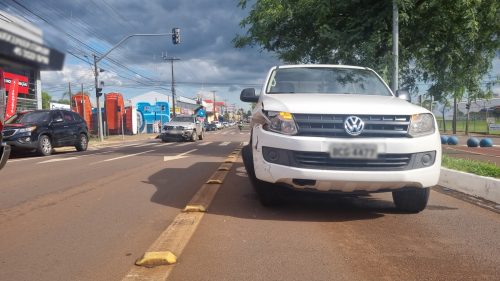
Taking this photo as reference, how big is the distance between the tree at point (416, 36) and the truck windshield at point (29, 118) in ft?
28.4

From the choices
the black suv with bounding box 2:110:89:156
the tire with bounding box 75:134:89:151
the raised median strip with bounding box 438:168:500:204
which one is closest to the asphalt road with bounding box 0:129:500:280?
the raised median strip with bounding box 438:168:500:204

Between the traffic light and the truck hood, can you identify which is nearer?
the truck hood

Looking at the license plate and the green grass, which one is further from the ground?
the license plate

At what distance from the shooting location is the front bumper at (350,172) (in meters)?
4.70

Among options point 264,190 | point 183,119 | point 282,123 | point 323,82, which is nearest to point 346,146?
point 282,123

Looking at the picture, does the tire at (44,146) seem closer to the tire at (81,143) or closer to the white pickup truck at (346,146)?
the tire at (81,143)

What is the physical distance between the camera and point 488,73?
13531mm

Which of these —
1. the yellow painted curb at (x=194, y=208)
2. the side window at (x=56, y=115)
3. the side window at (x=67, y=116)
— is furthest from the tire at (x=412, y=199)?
the side window at (x=67, y=116)

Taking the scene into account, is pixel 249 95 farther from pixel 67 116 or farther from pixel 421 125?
pixel 67 116

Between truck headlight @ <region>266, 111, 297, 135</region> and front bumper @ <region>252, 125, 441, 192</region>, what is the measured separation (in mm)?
80

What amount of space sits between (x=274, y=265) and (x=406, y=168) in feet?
6.37

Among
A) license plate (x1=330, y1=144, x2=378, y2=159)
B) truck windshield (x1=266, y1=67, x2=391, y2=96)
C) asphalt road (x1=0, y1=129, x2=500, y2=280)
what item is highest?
truck windshield (x1=266, y1=67, x2=391, y2=96)

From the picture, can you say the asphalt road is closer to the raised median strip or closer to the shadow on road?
the shadow on road

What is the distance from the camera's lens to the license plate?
4707 millimetres
